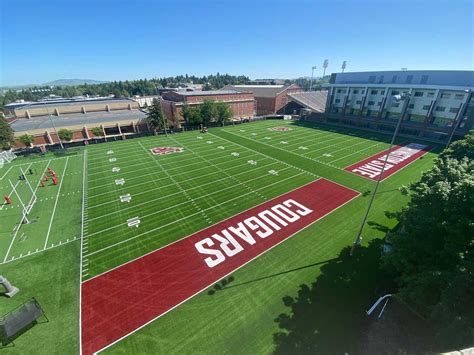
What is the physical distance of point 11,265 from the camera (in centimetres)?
1407

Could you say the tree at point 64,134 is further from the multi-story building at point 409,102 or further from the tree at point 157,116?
the multi-story building at point 409,102

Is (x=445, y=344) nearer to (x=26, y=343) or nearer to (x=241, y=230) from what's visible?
(x=241, y=230)

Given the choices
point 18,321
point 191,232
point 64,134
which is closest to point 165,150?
point 64,134

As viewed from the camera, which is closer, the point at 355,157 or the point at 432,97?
the point at 355,157

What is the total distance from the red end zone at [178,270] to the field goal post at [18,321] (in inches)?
79.7

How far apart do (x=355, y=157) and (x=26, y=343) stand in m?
37.1

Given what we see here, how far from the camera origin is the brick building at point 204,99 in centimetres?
5622

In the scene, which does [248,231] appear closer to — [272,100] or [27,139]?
[27,139]

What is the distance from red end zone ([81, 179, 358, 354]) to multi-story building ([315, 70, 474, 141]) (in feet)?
90.4

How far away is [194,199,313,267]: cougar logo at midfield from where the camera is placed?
14750 millimetres

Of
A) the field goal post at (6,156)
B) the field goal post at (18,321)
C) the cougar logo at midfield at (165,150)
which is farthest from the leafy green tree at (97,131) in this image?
the field goal post at (18,321)

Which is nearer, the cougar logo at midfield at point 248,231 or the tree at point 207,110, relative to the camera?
the cougar logo at midfield at point 248,231

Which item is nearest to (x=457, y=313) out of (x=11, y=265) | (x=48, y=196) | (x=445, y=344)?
(x=445, y=344)

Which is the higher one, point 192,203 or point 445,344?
point 445,344
